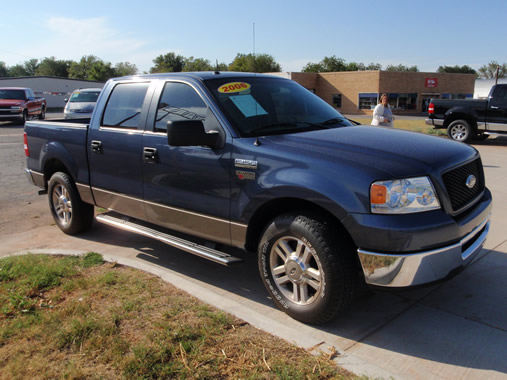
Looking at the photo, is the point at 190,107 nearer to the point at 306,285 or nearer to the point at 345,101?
the point at 306,285

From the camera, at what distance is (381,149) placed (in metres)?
3.44

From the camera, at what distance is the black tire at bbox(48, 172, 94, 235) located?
5.69 m

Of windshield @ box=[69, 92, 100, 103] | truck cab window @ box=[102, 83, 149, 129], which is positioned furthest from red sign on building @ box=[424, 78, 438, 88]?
truck cab window @ box=[102, 83, 149, 129]

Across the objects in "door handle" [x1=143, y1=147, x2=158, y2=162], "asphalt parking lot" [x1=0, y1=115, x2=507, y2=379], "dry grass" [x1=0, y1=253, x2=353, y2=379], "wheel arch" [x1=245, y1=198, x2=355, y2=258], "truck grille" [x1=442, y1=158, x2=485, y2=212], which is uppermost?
"door handle" [x1=143, y1=147, x2=158, y2=162]

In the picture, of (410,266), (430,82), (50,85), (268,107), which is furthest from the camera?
(430,82)

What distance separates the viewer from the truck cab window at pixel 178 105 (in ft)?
13.9

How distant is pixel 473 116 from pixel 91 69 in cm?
9853

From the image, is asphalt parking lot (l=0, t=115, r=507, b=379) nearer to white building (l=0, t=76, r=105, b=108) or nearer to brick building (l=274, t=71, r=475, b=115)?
brick building (l=274, t=71, r=475, b=115)

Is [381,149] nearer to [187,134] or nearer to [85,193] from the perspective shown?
[187,134]

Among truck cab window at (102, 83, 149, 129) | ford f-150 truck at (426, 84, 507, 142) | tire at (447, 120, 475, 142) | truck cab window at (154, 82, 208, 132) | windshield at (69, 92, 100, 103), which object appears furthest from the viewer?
windshield at (69, 92, 100, 103)

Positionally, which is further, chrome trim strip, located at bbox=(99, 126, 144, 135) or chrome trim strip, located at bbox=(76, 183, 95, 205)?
chrome trim strip, located at bbox=(76, 183, 95, 205)

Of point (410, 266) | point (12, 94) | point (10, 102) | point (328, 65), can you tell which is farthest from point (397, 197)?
point (328, 65)

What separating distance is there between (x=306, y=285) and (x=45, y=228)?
4335 millimetres

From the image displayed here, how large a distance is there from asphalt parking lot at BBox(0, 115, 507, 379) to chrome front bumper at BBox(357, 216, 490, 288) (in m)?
0.50
